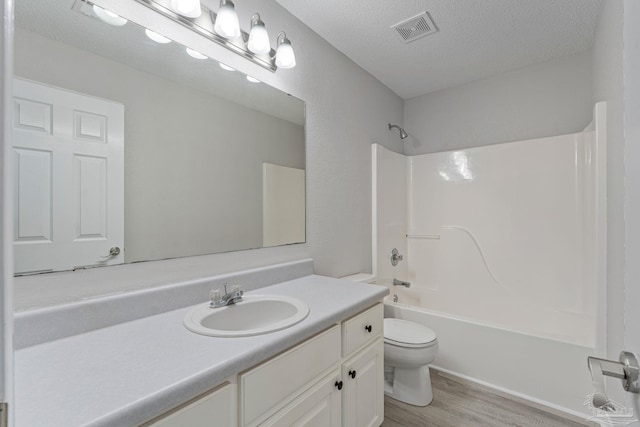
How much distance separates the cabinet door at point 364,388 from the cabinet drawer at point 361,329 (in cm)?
5

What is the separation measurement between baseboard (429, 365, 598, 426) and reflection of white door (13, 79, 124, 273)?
2.26m

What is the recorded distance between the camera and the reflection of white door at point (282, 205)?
160 cm

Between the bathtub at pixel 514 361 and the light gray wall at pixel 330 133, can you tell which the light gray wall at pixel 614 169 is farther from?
the light gray wall at pixel 330 133

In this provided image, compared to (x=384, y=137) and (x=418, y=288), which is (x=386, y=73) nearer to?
(x=384, y=137)

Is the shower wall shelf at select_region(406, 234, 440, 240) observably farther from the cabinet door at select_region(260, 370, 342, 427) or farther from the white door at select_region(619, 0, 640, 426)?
the white door at select_region(619, 0, 640, 426)

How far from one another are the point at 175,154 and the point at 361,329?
44.1 inches

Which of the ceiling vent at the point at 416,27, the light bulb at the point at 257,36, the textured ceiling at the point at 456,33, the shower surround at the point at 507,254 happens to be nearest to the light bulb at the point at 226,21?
the light bulb at the point at 257,36

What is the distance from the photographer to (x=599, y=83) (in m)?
1.83

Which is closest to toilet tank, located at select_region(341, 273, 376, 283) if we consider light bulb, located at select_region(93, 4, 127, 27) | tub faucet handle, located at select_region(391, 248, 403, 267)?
tub faucet handle, located at select_region(391, 248, 403, 267)

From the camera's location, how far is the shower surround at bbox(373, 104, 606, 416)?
1.77 meters

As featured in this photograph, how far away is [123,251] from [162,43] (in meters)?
0.86

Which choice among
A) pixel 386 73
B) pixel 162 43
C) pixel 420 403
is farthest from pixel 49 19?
pixel 420 403

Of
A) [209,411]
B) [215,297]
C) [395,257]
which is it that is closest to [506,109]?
[395,257]

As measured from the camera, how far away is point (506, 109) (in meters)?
2.54
